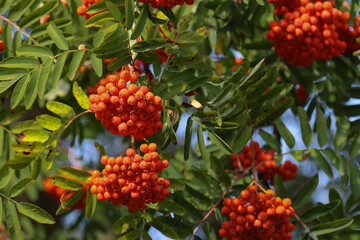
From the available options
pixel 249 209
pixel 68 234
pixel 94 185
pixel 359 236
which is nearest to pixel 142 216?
pixel 94 185

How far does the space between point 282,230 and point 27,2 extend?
2.06m

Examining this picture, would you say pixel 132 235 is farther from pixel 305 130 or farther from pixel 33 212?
pixel 305 130

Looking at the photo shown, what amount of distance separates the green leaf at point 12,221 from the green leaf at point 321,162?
5.68ft

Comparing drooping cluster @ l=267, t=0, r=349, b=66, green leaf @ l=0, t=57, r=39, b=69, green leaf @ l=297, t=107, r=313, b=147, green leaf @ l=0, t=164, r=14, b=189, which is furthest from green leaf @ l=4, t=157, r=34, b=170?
drooping cluster @ l=267, t=0, r=349, b=66

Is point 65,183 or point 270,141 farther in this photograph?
point 270,141

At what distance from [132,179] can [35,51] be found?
90cm

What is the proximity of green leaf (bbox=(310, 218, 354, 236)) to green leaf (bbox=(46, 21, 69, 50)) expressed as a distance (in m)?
1.74

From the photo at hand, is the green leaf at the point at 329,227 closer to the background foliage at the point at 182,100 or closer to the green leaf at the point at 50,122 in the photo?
the background foliage at the point at 182,100

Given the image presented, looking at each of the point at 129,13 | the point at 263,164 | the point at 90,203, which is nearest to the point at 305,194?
the point at 263,164

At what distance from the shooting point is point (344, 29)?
324 cm

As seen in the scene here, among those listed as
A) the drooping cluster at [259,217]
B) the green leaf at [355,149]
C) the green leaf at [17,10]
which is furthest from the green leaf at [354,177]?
the green leaf at [17,10]

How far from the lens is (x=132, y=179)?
7.39ft

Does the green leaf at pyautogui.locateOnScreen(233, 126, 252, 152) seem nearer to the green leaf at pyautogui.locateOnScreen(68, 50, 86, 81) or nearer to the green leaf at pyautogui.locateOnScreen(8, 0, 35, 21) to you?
the green leaf at pyautogui.locateOnScreen(68, 50, 86, 81)

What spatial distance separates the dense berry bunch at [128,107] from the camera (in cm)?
217
